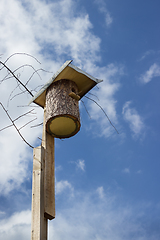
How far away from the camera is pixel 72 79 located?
3.06 meters

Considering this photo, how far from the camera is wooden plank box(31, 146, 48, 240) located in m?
2.03

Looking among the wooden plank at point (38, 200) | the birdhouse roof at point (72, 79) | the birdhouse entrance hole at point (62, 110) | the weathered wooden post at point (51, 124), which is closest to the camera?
the wooden plank at point (38, 200)

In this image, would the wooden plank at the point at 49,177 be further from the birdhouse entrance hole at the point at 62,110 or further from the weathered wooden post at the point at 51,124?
→ the birdhouse entrance hole at the point at 62,110

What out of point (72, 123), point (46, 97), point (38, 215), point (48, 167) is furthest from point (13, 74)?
point (38, 215)

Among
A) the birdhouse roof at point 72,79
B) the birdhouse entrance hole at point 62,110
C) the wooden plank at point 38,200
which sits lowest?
the wooden plank at point 38,200

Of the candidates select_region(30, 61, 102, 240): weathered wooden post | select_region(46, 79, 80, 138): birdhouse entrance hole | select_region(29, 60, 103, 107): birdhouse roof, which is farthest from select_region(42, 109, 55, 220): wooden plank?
select_region(29, 60, 103, 107): birdhouse roof

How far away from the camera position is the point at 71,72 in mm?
2967

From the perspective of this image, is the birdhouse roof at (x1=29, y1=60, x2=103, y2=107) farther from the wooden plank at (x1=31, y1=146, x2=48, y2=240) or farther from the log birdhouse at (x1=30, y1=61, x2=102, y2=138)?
the wooden plank at (x1=31, y1=146, x2=48, y2=240)

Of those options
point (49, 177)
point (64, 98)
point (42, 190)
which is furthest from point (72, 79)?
point (42, 190)

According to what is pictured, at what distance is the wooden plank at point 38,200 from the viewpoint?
6.66 feet

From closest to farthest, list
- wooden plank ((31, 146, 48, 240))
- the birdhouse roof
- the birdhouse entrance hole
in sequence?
wooden plank ((31, 146, 48, 240))
the birdhouse entrance hole
the birdhouse roof

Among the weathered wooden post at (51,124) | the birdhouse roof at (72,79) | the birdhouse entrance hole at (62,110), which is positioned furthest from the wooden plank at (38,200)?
the birdhouse roof at (72,79)

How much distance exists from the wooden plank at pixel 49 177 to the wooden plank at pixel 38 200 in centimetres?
5

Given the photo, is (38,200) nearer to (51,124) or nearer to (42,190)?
(42,190)
